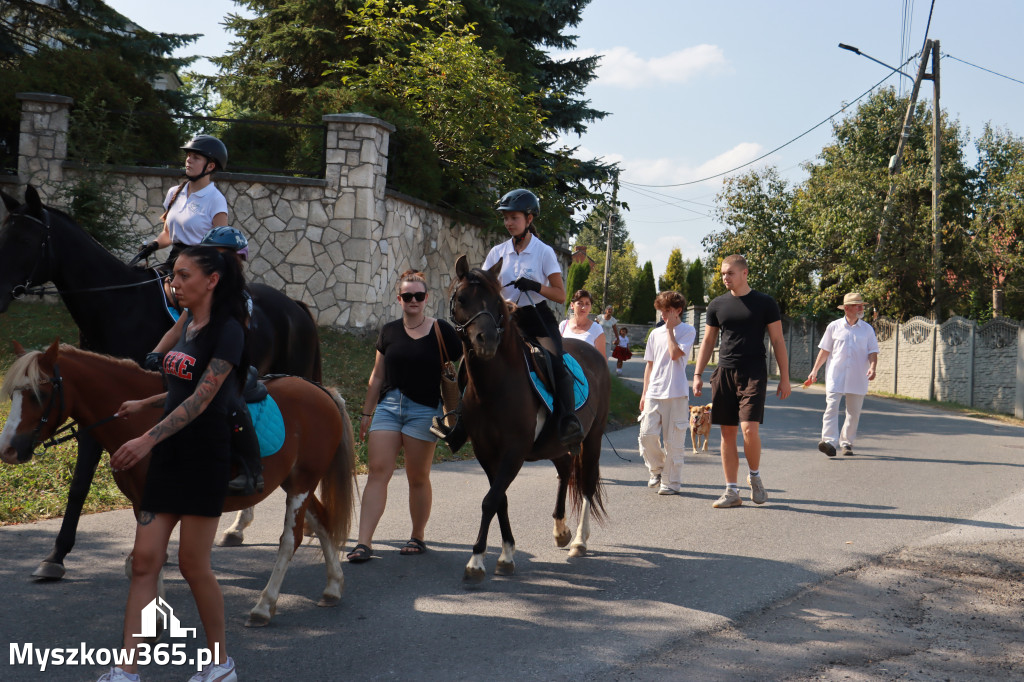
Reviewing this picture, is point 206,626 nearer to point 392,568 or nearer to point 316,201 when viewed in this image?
point 392,568

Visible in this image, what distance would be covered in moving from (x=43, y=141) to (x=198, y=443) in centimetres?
1282

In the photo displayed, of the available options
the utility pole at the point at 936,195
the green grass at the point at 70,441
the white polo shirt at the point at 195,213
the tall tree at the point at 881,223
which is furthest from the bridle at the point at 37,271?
the tall tree at the point at 881,223

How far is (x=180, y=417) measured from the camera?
3.58 m

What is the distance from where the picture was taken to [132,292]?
614cm

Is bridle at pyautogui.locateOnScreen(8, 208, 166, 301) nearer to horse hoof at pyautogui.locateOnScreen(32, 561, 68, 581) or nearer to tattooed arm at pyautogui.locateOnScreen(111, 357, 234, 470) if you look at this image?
horse hoof at pyautogui.locateOnScreen(32, 561, 68, 581)

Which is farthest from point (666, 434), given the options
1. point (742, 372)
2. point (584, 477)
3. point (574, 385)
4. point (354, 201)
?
point (354, 201)

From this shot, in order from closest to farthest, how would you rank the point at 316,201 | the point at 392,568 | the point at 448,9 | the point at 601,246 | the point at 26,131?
the point at 392,568
the point at 26,131
the point at 316,201
the point at 448,9
the point at 601,246

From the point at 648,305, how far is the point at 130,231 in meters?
55.0

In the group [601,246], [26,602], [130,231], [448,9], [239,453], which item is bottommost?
[26,602]

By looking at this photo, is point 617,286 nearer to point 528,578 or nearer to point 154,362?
point 528,578

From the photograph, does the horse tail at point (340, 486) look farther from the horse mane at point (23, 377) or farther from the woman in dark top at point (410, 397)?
the horse mane at point (23, 377)

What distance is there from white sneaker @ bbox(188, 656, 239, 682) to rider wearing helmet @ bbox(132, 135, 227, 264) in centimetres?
357

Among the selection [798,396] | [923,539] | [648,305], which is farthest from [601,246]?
[923,539]

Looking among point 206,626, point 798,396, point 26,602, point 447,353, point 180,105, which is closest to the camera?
point 206,626
